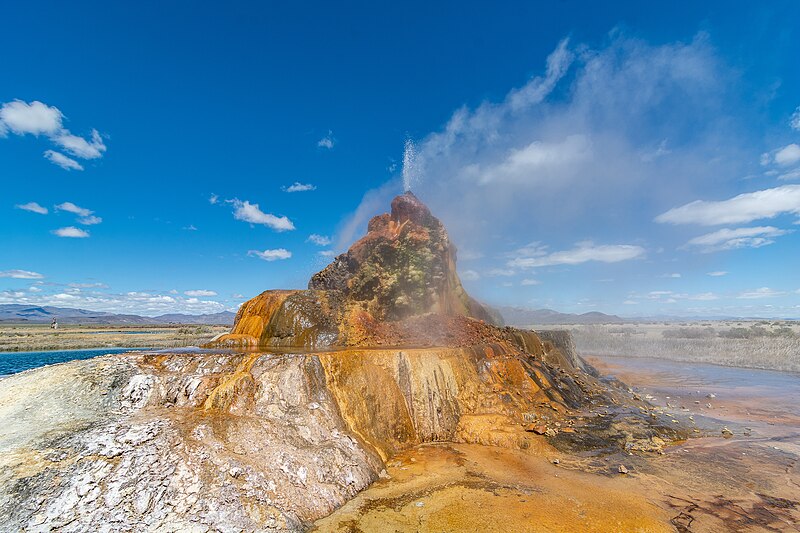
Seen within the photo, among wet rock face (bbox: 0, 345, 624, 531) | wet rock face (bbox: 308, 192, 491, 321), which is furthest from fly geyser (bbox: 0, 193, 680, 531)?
wet rock face (bbox: 308, 192, 491, 321)

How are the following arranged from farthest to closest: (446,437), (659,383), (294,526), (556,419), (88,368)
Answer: (659,383) → (556,419) → (446,437) → (88,368) → (294,526)

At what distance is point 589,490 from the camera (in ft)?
29.5

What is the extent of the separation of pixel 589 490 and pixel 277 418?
8.14 m

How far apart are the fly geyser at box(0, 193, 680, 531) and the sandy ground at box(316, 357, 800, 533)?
0.50 meters

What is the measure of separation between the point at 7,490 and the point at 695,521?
44.2ft

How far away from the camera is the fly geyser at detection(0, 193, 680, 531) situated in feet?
23.1

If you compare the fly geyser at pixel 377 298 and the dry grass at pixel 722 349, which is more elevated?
the fly geyser at pixel 377 298

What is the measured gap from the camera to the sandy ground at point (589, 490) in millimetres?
7578

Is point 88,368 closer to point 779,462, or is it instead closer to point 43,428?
point 43,428

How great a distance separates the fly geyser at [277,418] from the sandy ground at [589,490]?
0.50 meters

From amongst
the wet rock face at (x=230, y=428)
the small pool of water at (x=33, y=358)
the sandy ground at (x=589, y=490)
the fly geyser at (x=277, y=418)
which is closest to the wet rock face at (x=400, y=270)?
the fly geyser at (x=277, y=418)

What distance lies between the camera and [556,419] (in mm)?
13492

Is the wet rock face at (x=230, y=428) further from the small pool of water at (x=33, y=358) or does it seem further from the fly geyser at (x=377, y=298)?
the small pool of water at (x=33, y=358)

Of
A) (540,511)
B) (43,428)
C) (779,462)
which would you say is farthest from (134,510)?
(779,462)
